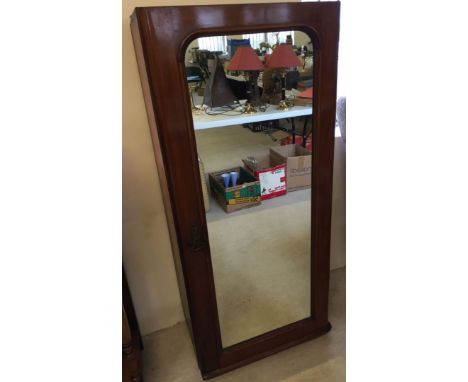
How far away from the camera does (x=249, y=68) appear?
1065 mm

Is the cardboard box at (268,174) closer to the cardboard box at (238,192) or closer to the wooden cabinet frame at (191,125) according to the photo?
the cardboard box at (238,192)

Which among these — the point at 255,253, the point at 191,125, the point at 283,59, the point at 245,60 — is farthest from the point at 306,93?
the point at 255,253

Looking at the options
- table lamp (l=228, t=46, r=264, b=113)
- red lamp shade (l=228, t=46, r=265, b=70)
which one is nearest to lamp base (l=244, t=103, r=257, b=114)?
table lamp (l=228, t=46, r=264, b=113)

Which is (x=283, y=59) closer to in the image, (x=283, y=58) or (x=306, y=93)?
(x=283, y=58)

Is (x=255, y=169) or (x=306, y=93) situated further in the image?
(x=255, y=169)

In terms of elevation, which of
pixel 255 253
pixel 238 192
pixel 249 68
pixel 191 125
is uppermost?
pixel 249 68

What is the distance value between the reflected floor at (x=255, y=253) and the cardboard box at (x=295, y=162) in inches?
1.4

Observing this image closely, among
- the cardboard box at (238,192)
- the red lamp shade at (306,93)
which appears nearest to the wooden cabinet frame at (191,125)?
the red lamp shade at (306,93)

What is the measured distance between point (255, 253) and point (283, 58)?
79 centimetres

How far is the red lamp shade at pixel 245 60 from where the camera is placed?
1018 millimetres

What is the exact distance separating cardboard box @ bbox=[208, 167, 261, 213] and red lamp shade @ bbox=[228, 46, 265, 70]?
358mm

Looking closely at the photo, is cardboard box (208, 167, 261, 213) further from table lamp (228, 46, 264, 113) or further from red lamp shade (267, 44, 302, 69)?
red lamp shade (267, 44, 302, 69)
